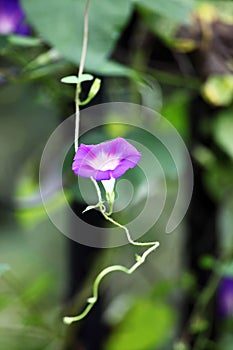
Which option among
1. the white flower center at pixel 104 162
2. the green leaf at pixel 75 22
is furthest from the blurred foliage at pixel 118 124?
the white flower center at pixel 104 162

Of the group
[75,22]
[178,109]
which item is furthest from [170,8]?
[178,109]

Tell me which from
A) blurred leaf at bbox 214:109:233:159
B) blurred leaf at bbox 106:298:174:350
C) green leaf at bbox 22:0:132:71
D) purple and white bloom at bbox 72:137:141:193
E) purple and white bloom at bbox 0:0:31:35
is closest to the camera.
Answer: purple and white bloom at bbox 72:137:141:193

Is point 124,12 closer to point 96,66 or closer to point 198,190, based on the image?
point 96,66

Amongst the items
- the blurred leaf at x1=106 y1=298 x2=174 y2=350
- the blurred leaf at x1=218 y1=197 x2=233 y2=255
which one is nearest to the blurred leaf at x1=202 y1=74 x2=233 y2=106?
the blurred leaf at x1=218 y1=197 x2=233 y2=255

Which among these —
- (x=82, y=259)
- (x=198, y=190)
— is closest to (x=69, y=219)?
(x=82, y=259)

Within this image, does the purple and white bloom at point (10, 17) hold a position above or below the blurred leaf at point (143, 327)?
above

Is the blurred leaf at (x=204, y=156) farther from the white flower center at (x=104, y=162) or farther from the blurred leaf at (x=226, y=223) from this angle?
the white flower center at (x=104, y=162)

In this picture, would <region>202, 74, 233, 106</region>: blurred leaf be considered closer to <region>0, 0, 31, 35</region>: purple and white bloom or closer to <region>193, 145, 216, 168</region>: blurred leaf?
<region>193, 145, 216, 168</region>: blurred leaf
